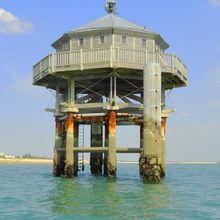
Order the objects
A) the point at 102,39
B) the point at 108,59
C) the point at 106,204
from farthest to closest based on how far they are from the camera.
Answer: the point at 102,39 → the point at 108,59 → the point at 106,204

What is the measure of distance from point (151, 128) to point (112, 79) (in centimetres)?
648

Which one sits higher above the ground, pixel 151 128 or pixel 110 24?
pixel 110 24

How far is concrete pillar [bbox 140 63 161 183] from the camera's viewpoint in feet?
107

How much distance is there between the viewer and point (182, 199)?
24953 mm

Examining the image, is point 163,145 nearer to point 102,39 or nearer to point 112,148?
point 112,148

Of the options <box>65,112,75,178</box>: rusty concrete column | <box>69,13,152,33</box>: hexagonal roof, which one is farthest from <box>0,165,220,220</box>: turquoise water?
<box>69,13,152,33</box>: hexagonal roof

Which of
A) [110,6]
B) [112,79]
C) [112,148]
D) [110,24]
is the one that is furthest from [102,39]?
[112,148]

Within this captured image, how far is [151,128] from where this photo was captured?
107 ft

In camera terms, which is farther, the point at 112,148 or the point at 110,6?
Answer: the point at 110,6

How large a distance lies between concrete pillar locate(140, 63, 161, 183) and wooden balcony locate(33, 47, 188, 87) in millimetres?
2149

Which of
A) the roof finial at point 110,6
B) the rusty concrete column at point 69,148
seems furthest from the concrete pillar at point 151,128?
the roof finial at point 110,6

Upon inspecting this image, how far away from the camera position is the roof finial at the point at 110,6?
143 ft

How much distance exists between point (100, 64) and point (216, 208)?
52.8ft

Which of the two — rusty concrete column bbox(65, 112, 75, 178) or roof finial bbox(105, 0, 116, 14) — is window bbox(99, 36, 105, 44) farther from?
rusty concrete column bbox(65, 112, 75, 178)
